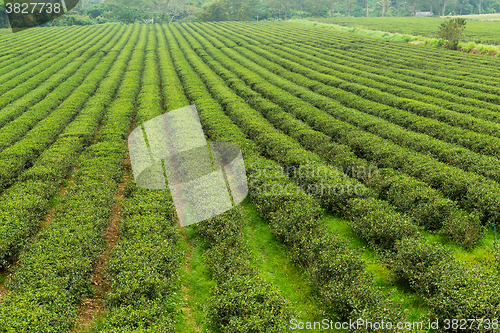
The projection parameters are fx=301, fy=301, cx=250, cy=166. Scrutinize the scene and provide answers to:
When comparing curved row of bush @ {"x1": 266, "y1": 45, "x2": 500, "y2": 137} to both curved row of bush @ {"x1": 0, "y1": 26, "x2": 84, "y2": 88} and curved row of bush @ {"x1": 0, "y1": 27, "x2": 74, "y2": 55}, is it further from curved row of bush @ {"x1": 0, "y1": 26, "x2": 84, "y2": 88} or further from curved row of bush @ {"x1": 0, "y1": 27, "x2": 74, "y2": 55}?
curved row of bush @ {"x1": 0, "y1": 27, "x2": 74, "y2": 55}

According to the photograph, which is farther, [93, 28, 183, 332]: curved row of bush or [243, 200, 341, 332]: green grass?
[243, 200, 341, 332]: green grass

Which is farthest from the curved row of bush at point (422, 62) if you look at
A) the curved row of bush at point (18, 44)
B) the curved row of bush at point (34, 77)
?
the curved row of bush at point (18, 44)

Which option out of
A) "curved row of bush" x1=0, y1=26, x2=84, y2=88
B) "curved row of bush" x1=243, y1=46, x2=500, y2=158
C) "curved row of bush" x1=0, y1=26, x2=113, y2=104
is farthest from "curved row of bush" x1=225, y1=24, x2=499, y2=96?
"curved row of bush" x1=0, y1=26, x2=84, y2=88

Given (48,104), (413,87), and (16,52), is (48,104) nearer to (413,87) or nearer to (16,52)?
(413,87)

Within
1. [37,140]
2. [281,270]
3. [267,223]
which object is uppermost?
[37,140]

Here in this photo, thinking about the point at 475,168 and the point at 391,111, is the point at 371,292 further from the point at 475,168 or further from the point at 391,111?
the point at 391,111

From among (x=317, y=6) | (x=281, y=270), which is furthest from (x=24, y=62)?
(x=317, y=6)

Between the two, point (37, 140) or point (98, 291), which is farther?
point (37, 140)

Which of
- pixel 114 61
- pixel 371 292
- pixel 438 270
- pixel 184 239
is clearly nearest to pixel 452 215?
pixel 438 270
